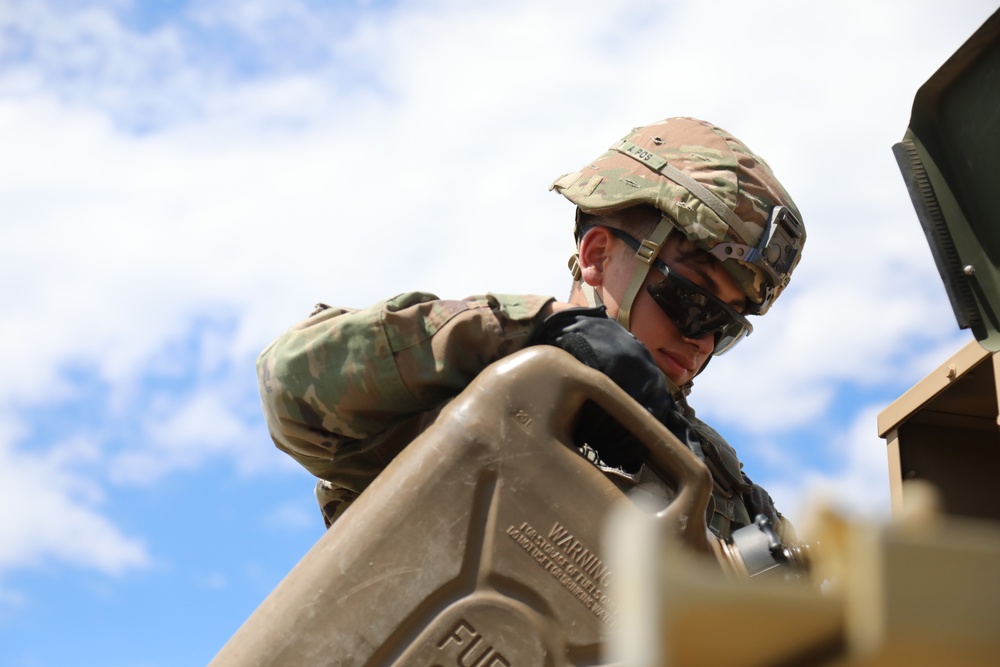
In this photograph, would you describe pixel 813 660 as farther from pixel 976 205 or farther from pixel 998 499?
pixel 998 499

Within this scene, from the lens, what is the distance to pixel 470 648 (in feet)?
6.43

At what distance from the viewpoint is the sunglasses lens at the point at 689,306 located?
288cm

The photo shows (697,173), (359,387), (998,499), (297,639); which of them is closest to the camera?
(297,639)

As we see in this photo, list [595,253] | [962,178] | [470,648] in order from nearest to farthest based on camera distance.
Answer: [470,648] → [962,178] → [595,253]

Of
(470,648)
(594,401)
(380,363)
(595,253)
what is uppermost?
(595,253)

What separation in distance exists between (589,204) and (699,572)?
239cm

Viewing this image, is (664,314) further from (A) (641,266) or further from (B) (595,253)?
(B) (595,253)

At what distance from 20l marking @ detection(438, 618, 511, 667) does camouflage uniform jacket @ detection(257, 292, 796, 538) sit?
1.31 feet

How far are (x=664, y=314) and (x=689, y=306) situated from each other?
0.06 meters

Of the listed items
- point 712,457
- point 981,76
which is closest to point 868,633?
point 981,76

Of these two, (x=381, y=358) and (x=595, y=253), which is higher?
(x=595, y=253)

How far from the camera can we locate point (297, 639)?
1973mm

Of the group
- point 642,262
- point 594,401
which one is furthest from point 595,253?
point 594,401

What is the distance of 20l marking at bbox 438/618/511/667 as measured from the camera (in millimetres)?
1948
